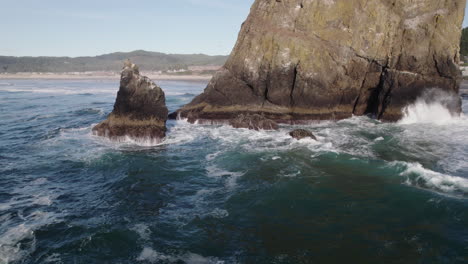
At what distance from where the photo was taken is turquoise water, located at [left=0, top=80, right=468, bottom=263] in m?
7.99

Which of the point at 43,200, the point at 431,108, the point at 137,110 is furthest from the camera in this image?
the point at 431,108

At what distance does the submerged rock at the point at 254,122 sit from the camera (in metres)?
21.7

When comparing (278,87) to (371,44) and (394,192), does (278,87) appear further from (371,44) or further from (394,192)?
(394,192)

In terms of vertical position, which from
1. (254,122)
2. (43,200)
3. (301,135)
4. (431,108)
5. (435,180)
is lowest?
(43,200)

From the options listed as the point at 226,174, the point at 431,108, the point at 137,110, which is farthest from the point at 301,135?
the point at 431,108

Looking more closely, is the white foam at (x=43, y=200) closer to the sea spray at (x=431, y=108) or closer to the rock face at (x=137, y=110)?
the rock face at (x=137, y=110)

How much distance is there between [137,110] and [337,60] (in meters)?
14.7

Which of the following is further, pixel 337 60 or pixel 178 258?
pixel 337 60

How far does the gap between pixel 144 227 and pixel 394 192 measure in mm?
8197

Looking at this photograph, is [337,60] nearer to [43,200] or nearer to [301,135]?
[301,135]

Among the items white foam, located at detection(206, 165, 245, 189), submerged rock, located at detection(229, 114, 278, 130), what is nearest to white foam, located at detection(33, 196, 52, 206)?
white foam, located at detection(206, 165, 245, 189)

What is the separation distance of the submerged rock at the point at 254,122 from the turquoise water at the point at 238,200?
7.78 feet

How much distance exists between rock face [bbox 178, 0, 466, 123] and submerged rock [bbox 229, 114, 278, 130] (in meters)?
1.54

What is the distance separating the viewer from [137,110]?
18359 millimetres
